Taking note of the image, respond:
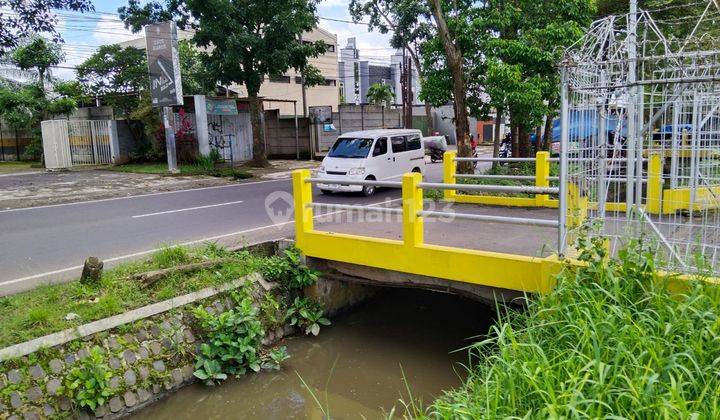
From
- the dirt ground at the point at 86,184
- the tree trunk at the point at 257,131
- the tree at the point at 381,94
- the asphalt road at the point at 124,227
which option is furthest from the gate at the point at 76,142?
the tree at the point at 381,94

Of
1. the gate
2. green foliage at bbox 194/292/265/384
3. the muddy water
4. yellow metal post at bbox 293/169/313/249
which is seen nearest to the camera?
the muddy water

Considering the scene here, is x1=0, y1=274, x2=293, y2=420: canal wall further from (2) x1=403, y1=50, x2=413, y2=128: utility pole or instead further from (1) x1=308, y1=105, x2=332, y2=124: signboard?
(2) x1=403, y1=50, x2=413, y2=128: utility pole

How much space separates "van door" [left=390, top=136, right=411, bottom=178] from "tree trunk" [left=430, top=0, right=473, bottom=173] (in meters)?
1.49

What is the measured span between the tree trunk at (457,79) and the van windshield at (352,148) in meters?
2.35

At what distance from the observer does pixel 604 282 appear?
14.5 feet

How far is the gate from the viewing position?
70.4ft

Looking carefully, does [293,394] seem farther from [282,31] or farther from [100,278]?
[282,31]

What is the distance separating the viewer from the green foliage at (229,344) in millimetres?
6082

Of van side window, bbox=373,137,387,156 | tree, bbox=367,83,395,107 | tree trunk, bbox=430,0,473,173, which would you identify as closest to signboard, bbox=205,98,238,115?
van side window, bbox=373,137,387,156

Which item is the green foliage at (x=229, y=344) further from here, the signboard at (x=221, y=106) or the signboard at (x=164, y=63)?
the signboard at (x=221, y=106)

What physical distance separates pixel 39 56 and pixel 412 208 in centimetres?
2386

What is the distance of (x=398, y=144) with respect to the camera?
1497cm

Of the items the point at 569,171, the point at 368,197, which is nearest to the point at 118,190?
the point at 368,197

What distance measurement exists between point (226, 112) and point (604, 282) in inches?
812
